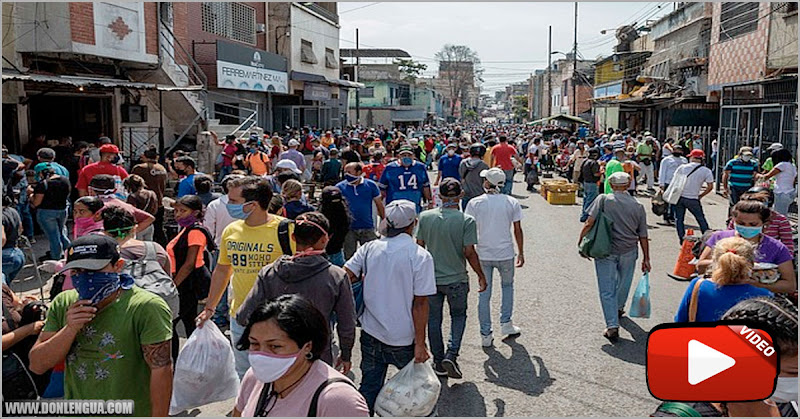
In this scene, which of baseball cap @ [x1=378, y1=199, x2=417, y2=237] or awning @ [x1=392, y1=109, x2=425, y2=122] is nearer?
baseball cap @ [x1=378, y1=199, x2=417, y2=237]

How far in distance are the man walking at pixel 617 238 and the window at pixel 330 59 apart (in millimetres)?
29579

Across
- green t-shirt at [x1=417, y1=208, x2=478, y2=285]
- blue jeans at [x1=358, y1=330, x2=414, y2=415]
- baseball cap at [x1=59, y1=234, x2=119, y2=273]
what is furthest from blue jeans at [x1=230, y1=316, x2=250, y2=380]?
green t-shirt at [x1=417, y1=208, x2=478, y2=285]

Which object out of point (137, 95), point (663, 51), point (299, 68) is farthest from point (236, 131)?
point (663, 51)

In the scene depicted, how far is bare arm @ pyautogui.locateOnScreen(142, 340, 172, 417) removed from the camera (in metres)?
3.25

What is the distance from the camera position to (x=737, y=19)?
19.7 meters

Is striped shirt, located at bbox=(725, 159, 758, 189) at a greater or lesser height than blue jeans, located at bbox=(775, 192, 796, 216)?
greater

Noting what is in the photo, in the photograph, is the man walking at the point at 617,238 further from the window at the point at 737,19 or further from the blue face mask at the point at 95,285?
the window at the point at 737,19

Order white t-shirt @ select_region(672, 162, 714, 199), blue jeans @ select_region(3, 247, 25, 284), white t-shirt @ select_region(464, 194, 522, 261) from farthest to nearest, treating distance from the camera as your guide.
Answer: white t-shirt @ select_region(672, 162, 714, 199), white t-shirt @ select_region(464, 194, 522, 261), blue jeans @ select_region(3, 247, 25, 284)

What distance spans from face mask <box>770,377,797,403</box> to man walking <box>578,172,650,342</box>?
4.75 m

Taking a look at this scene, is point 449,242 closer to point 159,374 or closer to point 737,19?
point 159,374

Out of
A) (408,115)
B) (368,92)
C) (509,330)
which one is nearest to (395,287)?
(509,330)

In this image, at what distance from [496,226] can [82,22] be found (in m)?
11.5

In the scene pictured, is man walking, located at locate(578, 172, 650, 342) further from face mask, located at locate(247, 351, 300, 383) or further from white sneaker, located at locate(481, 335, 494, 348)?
face mask, located at locate(247, 351, 300, 383)

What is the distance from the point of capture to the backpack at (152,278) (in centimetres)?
403
